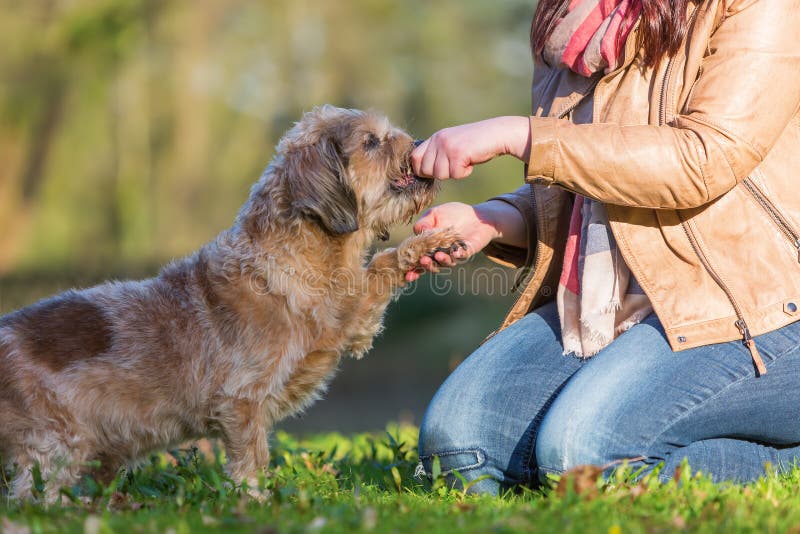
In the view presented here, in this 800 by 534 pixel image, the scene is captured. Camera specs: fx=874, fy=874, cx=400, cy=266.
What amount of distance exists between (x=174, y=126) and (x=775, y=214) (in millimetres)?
13860

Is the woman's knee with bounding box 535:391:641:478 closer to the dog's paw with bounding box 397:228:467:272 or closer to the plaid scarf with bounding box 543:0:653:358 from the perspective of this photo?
the plaid scarf with bounding box 543:0:653:358

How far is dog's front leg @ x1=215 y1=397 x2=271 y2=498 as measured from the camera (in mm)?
4070

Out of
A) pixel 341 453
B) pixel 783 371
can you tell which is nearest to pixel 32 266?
pixel 341 453

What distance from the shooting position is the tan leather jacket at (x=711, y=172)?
3.50 m

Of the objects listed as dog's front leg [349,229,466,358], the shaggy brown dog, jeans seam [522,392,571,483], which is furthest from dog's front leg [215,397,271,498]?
jeans seam [522,392,571,483]

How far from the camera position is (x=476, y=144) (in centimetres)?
370

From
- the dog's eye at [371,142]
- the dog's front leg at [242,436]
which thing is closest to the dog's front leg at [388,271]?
the dog's eye at [371,142]

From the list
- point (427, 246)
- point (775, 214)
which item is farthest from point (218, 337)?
point (775, 214)

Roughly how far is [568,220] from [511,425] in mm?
1101

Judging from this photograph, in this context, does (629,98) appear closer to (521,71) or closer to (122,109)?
(122,109)

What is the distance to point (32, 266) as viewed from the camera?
552 inches

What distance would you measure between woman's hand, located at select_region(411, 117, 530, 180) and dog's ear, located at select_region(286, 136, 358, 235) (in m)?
0.55

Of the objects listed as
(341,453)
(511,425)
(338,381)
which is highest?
(511,425)

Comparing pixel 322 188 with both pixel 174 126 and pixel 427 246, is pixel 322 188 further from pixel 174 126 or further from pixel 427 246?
pixel 174 126
